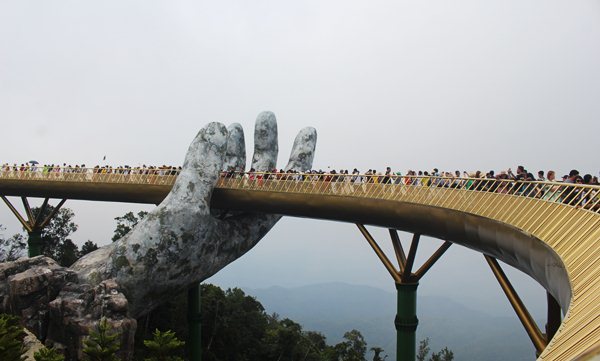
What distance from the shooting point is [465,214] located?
1588cm

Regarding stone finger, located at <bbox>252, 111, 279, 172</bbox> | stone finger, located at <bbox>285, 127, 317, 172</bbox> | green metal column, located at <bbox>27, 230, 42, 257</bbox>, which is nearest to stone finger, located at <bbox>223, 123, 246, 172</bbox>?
stone finger, located at <bbox>252, 111, 279, 172</bbox>

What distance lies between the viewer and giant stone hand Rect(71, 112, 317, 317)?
24266 millimetres

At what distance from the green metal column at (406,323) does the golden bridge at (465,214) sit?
39mm

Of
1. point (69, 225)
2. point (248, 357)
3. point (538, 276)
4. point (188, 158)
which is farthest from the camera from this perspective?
point (69, 225)

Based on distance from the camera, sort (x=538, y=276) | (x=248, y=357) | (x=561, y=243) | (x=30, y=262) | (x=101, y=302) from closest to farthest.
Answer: (x=561, y=243) < (x=538, y=276) < (x=101, y=302) < (x=30, y=262) < (x=248, y=357)

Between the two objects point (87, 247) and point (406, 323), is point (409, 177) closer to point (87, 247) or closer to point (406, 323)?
point (406, 323)

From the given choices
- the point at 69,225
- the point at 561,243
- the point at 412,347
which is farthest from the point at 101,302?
the point at 69,225

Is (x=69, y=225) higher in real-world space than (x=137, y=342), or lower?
higher

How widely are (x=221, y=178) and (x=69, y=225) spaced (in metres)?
37.4

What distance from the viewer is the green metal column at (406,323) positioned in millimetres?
19719

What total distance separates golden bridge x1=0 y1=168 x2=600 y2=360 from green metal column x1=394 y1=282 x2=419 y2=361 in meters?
0.04

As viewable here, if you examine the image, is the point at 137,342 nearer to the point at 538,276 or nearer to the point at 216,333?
the point at 216,333

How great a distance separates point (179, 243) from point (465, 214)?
1432 cm

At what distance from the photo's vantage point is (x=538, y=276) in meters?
11.7
